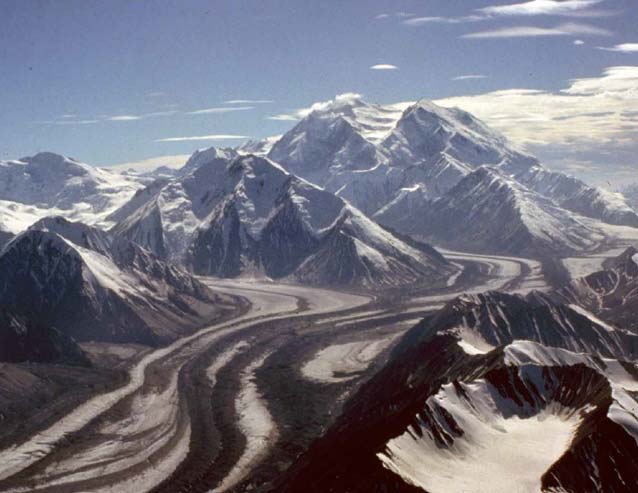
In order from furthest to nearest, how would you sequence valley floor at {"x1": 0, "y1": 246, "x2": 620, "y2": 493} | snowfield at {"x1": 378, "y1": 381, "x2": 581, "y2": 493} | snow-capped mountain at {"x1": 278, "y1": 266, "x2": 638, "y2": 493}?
1. valley floor at {"x1": 0, "y1": 246, "x2": 620, "y2": 493}
2. snow-capped mountain at {"x1": 278, "y1": 266, "x2": 638, "y2": 493}
3. snowfield at {"x1": 378, "y1": 381, "x2": 581, "y2": 493}

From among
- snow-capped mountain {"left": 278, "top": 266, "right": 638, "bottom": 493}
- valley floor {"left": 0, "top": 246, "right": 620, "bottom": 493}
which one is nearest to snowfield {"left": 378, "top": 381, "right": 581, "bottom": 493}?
snow-capped mountain {"left": 278, "top": 266, "right": 638, "bottom": 493}

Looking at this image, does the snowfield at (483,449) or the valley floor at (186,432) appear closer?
the snowfield at (483,449)

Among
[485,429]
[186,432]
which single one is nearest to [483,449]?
[485,429]

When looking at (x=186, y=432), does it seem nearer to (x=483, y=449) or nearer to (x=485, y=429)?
(x=485, y=429)

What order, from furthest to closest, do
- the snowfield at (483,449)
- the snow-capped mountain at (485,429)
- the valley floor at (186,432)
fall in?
the valley floor at (186,432) → the snow-capped mountain at (485,429) → the snowfield at (483,449)

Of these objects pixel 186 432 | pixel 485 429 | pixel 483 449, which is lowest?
pixel 186 432

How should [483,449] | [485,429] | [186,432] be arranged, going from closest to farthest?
[483,449] < [485,429] < [186,432]

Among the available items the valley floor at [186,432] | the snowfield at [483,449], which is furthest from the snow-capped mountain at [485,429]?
the valley floor at [186,432]

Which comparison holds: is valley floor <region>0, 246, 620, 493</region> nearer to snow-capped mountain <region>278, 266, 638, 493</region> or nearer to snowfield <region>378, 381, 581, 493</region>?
snow-capped mountain <region>278, 266, 638, 493</region>

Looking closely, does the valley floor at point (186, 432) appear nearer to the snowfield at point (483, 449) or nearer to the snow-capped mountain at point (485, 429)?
the snow-capped mountain at point (485, 429)
